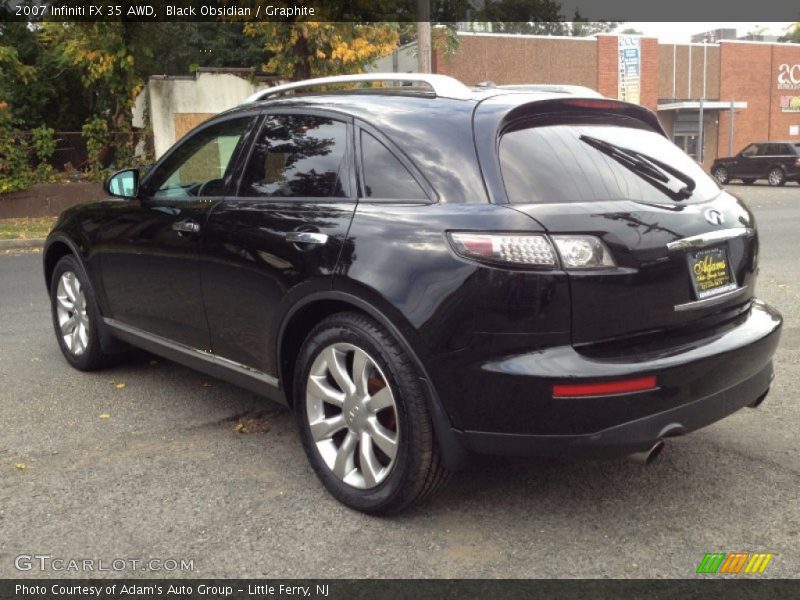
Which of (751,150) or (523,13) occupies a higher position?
(523,13)

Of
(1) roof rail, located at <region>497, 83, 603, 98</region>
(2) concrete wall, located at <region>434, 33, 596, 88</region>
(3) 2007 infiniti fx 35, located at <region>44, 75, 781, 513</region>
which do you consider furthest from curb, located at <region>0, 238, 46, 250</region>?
(2) concrete wall, located at <region>434, 33, 596, 88</region>

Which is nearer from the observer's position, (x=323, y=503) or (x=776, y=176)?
(x=323, y=503)

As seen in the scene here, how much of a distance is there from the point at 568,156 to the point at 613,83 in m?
34.8

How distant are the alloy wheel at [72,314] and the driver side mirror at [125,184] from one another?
805 millimetres

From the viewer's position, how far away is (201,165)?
4469 millimetres

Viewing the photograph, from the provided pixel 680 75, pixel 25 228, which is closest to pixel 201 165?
pixel 25 228

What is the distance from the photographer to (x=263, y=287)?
363cm

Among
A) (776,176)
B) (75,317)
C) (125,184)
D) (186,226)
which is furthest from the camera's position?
(776,176)

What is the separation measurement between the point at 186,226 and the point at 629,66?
35.5 m

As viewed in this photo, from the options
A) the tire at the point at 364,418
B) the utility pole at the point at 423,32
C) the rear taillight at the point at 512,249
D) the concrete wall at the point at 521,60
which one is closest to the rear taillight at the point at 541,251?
the rear taillight at the point at 512,249

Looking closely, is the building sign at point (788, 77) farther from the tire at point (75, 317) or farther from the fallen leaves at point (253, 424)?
the fallen leaves at point (253, 424)

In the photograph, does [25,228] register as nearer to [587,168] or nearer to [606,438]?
[587,168]
